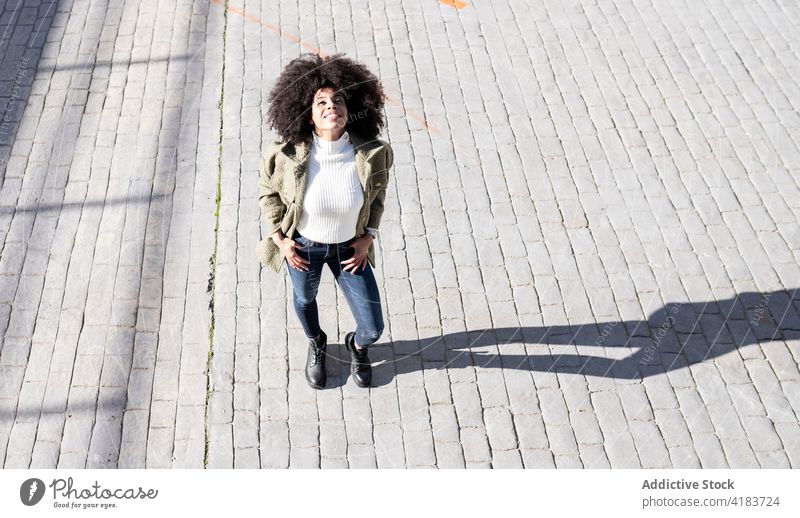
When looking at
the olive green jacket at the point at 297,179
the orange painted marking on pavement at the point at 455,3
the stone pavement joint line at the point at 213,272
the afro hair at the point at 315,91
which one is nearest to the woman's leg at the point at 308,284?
the olive green jacket at the point at 297,179

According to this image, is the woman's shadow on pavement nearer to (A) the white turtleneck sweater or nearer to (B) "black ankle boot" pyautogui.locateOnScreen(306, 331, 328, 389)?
(B) "black ankle boot" pyautogui.locateOnScreen(306, 331, 328, 389)

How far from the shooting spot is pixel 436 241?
5.79 meters

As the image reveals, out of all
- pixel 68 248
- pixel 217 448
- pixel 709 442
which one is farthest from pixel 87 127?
pixel 709 442

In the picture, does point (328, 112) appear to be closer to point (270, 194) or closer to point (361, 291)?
point (270, 194)

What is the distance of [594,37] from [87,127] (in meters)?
4.54

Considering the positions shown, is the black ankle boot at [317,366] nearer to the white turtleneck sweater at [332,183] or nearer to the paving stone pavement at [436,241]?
the paving stone pavement at [436,241]

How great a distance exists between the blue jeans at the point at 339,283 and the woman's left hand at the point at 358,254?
0.09 ft

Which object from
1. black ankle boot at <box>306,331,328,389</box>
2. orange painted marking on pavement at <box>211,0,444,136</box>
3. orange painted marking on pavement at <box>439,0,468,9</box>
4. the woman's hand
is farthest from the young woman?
orange painted marking on pavement at <box>439,0,468,9</box>

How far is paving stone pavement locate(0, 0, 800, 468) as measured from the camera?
15.6ft

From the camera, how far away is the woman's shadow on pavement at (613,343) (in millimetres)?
5090

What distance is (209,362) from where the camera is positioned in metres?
5.03

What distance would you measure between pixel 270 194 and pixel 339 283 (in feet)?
2.09

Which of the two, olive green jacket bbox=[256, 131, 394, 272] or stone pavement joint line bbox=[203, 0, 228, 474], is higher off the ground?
olive green jacket bbox=[256, 131, 394, 272]
